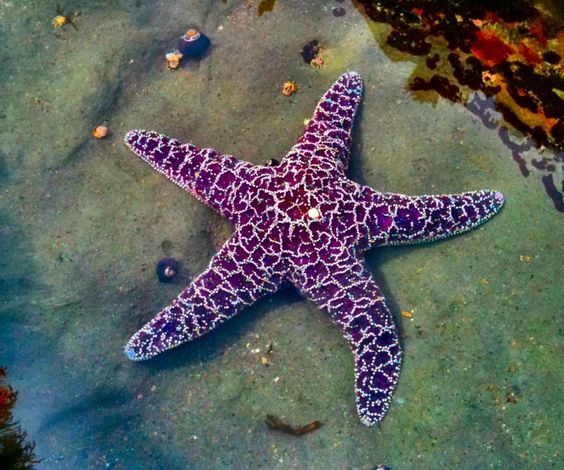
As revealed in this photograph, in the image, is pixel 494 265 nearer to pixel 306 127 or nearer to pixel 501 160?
pixel 501 160

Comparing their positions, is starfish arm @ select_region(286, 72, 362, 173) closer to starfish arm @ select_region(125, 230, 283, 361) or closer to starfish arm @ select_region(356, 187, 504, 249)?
starfish arm @ select_region(356, 187, 504, 249)

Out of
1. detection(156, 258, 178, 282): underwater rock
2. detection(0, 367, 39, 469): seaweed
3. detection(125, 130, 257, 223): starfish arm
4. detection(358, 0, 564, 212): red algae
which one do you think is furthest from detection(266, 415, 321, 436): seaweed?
detection(358, 0, 564, 212): red algae

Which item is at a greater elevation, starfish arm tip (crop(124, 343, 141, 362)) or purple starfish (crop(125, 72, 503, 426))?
purple starfish (crop(125, 72, 503, 426))

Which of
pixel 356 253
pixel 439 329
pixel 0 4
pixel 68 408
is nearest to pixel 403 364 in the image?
pixel 439 329

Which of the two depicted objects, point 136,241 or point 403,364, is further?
point 136,241

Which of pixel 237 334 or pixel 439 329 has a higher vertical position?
pixel 439 329

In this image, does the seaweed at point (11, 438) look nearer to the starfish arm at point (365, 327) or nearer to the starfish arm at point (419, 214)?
the starfish arm at point (365, 327)
